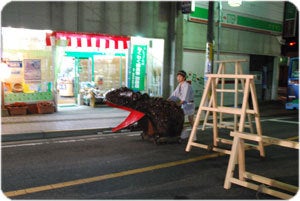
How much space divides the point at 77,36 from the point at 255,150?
27.1 feet

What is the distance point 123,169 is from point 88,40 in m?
8.29

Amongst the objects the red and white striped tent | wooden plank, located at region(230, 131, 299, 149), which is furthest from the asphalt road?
the red and white striped tent

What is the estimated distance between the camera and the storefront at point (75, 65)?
1221 centimetres

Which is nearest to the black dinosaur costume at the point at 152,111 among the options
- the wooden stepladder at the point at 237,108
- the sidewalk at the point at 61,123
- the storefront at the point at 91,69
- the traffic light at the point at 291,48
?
Answer: the wooden stepladder at the point at 237,108

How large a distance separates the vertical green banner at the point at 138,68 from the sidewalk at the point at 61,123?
2.21m

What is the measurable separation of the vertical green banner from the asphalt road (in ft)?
22.6

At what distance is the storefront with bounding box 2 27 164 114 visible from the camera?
12.2 meters

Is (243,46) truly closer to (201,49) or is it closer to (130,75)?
(201,49)

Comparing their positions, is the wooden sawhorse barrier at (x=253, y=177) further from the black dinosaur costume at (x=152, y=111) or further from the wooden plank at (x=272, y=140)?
the black dinosaur costume at (x=152, y=111)

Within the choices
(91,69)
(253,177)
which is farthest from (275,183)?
(91,69)

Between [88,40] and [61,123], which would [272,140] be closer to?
[61,123]

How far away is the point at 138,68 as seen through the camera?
1527 centimetres

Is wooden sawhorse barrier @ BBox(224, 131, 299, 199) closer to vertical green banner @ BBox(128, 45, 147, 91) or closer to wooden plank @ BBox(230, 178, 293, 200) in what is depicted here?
wooden plank @ BBox(230, 178, 293, 200)

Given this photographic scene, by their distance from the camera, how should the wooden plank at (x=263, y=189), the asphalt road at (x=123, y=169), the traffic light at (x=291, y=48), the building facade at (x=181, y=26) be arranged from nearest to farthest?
the wooden plank at (x=263, y=189) < the asphalt road at (x=123, y=169) < the building facade at (x=181, y=26) < the traffic light at (x=291, y=48)
